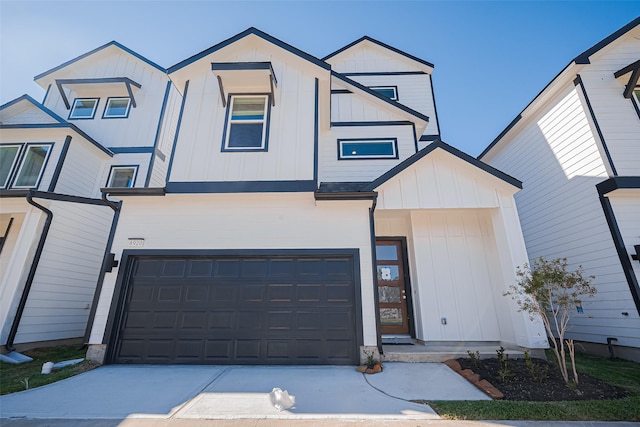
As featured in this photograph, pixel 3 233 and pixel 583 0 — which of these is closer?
pixel 3 233

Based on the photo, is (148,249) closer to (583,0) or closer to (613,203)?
(613,203)

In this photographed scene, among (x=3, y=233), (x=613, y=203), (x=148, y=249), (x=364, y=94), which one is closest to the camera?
(x=148, y=249)

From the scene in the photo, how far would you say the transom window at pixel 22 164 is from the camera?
817 centimetres

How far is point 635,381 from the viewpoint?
427cm

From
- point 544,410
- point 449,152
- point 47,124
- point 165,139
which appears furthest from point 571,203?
point 47,124

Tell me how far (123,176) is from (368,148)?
8.87 m

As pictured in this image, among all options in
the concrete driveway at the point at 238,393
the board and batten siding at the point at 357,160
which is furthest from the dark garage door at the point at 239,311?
the board and batten siding at the point at 357,160

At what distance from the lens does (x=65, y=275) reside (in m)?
7.85

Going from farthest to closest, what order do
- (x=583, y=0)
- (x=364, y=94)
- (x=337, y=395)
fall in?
(x=364, y=94) → (x=583, y=0) → (x=337, y=395)

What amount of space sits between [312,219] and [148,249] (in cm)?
362

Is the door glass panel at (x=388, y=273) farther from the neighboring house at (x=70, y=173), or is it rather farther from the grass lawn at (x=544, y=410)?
the neighboring house at (x=70, y=173)

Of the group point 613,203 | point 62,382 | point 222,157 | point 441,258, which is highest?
point 222,157

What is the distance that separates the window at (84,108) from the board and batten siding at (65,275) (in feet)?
15.0

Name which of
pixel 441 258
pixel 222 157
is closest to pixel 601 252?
pixel 441 258
